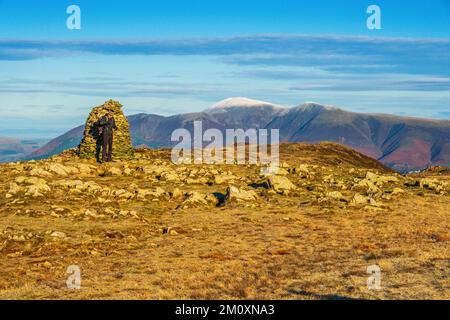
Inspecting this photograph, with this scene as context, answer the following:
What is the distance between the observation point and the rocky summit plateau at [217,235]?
15.4 m

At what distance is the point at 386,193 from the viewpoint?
1393 inches

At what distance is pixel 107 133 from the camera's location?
48.2 meters

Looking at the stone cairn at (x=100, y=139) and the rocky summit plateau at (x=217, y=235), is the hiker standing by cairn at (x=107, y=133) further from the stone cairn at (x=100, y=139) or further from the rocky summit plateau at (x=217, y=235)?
the rocky summit plateau at (x=217, y=235)

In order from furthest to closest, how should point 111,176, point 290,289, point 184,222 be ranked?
point 111,176 < point 184,222 < point 290,289

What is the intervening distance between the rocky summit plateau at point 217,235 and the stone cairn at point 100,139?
297 inches

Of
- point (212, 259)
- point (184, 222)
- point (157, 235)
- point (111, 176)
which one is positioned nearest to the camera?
point (212, 259)

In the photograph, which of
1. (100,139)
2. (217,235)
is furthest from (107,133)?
(217,235)

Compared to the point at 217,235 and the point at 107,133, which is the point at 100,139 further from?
the point at 217,235

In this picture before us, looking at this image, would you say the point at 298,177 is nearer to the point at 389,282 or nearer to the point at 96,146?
the point at 96,146

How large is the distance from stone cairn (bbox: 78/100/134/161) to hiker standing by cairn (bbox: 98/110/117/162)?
1117 millimetres

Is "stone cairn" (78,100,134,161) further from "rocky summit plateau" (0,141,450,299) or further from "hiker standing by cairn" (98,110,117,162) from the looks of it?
"rocky summit plateau" (0,141,450,299)

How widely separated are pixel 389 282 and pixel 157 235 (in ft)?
39.8

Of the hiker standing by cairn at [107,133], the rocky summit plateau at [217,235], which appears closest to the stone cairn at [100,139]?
the hiker standing by cairn at [107,133]

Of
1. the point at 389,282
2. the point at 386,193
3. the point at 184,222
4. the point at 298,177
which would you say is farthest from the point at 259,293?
the point at 298,177
